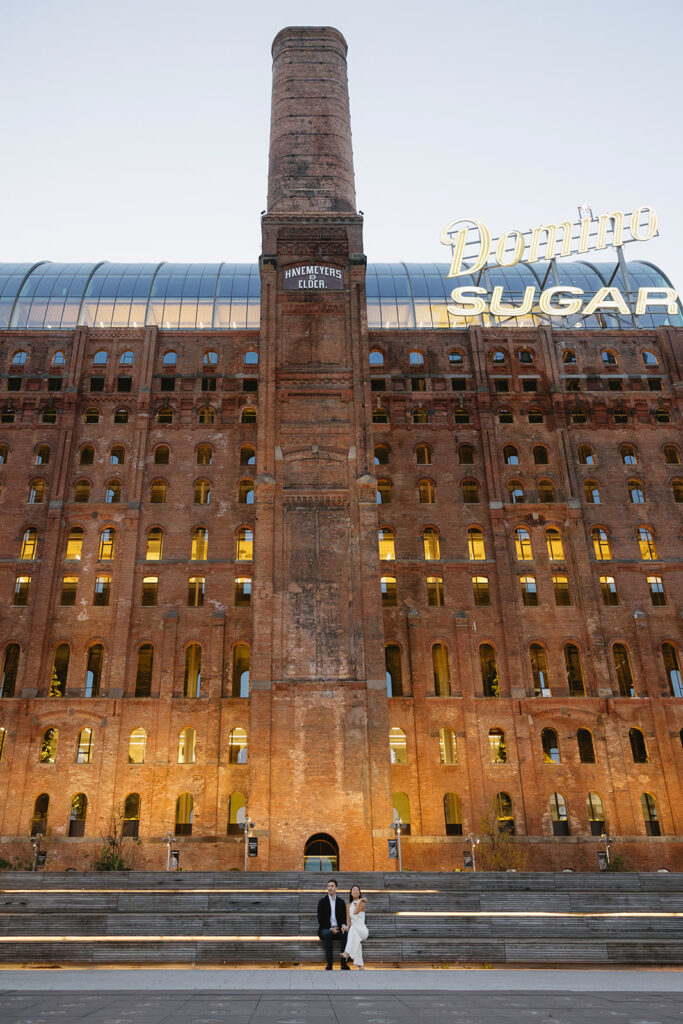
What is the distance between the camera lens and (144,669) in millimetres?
38031

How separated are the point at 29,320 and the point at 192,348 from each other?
11.3m

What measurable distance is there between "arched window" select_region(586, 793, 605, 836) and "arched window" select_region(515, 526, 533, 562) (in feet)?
39.7

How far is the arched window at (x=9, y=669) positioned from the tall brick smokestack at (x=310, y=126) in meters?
26.4

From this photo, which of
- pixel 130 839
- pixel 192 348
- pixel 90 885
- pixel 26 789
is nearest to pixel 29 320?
pixel 192 348

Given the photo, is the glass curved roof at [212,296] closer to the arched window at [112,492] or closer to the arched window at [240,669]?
the arched window at [112,492]

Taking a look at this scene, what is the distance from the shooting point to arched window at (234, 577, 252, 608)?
128 feet

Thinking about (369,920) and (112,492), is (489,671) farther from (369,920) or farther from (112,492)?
(112,492)

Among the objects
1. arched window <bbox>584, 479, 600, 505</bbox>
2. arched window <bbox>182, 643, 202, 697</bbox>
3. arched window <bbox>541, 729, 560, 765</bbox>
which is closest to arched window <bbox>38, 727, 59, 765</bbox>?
arched window <bbox>182, 643, 202, 697</bbox>

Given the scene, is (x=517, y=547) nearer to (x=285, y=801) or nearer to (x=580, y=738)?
(x=580, y=738)

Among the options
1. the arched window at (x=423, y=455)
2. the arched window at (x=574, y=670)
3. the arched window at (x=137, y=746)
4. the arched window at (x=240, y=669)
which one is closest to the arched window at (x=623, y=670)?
the arched window at (x=574, y=670)

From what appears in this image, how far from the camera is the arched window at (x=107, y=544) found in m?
39.9

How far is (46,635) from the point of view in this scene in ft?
123

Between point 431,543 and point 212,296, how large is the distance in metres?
21.6

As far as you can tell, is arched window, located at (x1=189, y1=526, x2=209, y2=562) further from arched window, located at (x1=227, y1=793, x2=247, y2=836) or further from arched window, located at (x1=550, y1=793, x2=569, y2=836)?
arched window, located at (x1=550, y1=793, x2=569, y2=836)
